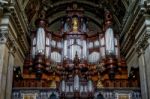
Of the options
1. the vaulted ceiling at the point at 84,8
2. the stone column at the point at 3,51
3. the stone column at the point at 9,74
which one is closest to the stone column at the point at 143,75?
the vaulted ceiling at the point at 84,8

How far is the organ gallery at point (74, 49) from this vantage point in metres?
15.3

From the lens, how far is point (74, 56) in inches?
798

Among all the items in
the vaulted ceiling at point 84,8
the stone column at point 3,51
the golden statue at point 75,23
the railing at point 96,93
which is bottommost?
the railing at point 96,93

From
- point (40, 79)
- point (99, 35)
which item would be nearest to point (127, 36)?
point (99, 35)

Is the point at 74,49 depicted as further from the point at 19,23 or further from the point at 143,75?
the point at 143,75

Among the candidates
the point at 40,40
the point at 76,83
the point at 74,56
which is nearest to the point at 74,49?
the point at 74,56

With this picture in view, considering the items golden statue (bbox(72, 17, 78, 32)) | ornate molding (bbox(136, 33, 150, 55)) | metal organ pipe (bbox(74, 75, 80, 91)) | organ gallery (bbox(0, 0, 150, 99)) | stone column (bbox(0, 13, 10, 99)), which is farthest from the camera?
golden statue (bbox(72, 17, 78, 32))

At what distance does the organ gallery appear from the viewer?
1532cm

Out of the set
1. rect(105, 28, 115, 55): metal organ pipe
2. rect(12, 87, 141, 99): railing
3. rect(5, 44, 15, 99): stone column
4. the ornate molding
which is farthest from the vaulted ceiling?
rect(12, 87, 141, 99): railing

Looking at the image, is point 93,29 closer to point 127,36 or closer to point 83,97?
point 127,36

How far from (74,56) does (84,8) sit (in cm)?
564

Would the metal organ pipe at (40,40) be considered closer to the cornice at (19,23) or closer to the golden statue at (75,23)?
the cornice at (19,23)

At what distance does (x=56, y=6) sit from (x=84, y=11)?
2.39 metres

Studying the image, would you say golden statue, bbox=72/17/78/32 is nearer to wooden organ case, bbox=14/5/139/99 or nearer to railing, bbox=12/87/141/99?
wooden organ case, bbox=14/5/139/99
